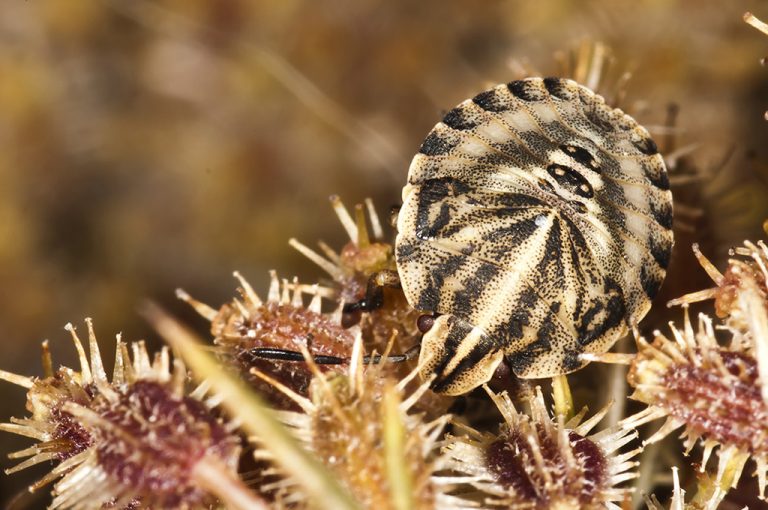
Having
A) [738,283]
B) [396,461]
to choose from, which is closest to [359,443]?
[396,461]

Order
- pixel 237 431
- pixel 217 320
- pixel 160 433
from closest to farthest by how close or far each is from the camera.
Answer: pixel 160 433
pixel 237 431
pixel 217 320

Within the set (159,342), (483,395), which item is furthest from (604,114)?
(159,342)

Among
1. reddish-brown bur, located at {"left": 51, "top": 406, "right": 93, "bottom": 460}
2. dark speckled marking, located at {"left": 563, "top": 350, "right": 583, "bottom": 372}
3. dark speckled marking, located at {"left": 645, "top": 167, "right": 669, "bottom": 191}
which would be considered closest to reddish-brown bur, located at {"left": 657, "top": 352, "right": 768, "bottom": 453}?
dark speckled marking, located at {"left": 563, "top": 350, "right": 583, "bottom": 372}

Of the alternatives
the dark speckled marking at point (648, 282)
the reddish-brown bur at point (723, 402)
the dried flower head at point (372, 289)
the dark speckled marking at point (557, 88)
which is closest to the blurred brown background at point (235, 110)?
the dark speckled marking at point (557, 88)

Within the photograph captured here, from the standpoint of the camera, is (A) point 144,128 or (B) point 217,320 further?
(A) point 144,128

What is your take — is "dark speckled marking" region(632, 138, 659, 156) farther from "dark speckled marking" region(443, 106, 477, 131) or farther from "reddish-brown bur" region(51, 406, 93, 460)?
"reddish-brown bur" region(51, 406, 93, 460)

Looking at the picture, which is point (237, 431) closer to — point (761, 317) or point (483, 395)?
point (483, 395)

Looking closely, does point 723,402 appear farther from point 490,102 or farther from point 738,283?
point 490,102
